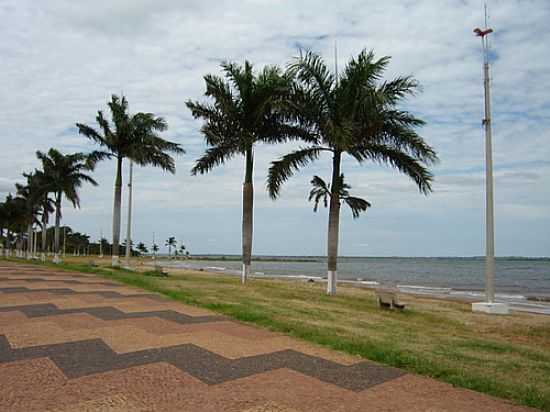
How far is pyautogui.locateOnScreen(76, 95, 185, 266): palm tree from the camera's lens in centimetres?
2489

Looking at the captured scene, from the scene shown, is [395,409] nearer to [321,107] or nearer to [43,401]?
[43,401]

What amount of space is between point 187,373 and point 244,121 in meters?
13.7

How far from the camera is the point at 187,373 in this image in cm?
484

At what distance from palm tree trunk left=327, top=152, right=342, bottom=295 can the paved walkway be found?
727 centimetres

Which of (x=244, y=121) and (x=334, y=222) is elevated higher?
(x=244, y=121)

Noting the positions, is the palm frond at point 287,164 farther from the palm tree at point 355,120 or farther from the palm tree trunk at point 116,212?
the palm tree trunk at point 116,212

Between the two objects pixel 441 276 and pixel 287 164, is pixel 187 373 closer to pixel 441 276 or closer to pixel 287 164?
pixel 287 164

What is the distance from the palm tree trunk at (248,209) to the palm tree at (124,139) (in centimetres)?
915

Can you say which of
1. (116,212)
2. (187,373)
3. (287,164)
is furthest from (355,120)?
(116,212)

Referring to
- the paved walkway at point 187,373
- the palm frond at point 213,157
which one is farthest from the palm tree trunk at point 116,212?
the paved walkway at point 187,373

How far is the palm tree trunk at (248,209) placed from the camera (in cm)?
1772

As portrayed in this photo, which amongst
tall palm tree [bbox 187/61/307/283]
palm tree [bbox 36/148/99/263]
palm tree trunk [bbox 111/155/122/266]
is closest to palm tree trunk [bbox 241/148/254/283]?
tall palm tree [bbox 187/61/307/283]

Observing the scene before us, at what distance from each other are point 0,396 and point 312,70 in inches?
479

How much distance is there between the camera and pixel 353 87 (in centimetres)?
1395
